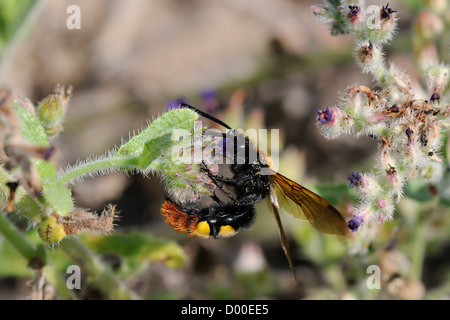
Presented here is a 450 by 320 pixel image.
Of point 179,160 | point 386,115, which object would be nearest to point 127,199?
point 179,160

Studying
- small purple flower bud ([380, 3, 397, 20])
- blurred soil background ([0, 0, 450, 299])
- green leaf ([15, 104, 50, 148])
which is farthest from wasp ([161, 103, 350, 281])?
blurred soil background ([0, 0, 450, 299])

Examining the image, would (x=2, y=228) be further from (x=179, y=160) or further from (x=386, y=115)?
(x=386, y=115)

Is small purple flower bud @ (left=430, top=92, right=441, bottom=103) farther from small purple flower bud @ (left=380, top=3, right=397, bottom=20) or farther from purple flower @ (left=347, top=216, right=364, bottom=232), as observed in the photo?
purple flower @ (left=347, top=216, right=364, bottom=232)

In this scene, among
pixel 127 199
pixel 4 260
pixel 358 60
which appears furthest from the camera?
pixel 127 199

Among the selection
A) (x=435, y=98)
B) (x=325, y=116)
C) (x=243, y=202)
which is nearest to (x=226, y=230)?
(x=243, y=202)

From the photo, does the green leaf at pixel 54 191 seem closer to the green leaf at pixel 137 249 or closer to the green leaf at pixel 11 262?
the green leaf at pixel 137 249

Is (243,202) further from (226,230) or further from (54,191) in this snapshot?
(54,191)
